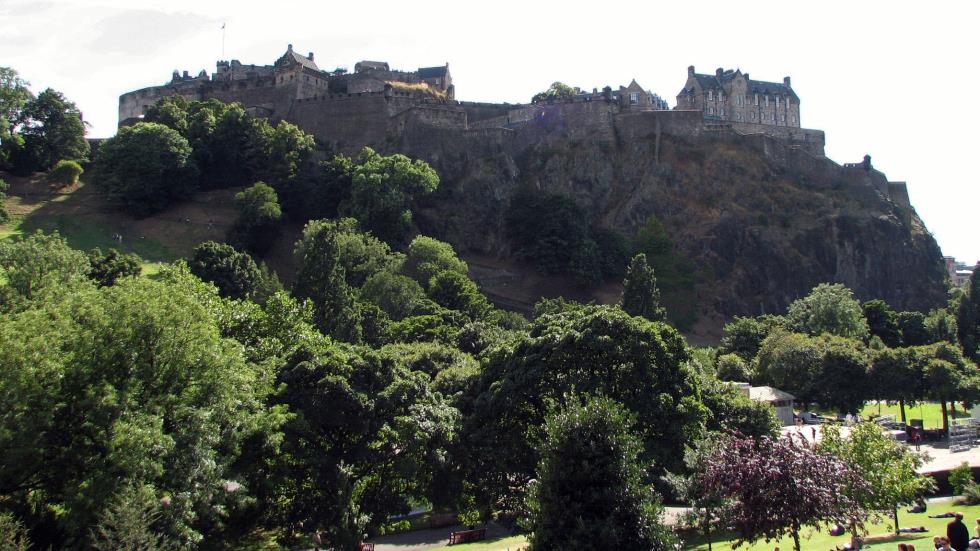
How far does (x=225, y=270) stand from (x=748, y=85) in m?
73.1

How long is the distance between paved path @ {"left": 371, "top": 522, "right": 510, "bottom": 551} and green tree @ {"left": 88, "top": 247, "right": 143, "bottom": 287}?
32053 millimetres

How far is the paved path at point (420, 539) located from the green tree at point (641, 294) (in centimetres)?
3334

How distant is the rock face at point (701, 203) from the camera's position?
88688 mm

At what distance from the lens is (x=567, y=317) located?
32.7m

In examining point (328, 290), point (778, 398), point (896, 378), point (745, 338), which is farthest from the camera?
point (745, 338)

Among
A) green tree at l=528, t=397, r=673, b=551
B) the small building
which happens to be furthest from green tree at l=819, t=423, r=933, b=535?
the small building

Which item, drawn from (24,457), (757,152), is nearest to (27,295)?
(24,457)

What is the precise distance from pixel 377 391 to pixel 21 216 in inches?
2306

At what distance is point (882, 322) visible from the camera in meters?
82.8

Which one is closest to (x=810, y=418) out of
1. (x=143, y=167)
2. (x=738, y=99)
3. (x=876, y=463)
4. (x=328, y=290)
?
(x=876, y=463)

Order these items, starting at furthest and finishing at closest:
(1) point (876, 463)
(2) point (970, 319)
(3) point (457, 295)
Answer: (2) point (970, 319) → (3) point (457, 295) → (1) point (876, 463)

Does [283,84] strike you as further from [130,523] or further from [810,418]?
[130,523]

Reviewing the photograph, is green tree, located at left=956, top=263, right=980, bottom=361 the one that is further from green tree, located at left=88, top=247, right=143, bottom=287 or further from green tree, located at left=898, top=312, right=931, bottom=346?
green tree, located at left=88, top=247, right=143, bottom=287

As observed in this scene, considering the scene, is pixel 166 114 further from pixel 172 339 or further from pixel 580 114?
pixel 172 339
